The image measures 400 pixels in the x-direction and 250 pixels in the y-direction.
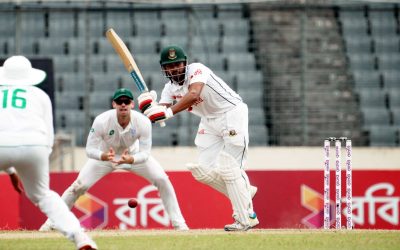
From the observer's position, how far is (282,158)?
53.7 ft

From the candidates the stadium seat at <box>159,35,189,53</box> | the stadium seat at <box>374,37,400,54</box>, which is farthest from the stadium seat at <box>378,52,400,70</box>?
the stadium seat at <box>159,35,189,53</box>

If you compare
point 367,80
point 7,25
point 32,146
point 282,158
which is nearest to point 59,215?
point 32,146

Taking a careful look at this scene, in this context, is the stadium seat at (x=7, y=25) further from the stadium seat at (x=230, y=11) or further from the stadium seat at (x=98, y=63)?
the stadium seat at (x=230, y=11)

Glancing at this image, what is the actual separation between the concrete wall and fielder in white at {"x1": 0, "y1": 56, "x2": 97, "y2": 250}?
7688 millimetres

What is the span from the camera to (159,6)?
55.1 feet

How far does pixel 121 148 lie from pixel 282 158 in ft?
14.0

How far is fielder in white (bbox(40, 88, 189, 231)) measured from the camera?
12203 mm

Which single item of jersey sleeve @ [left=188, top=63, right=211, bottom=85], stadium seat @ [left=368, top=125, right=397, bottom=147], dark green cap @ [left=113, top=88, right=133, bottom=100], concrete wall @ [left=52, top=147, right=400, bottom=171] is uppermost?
jersey sleeve @ [left=188, top=63, right=211, bottom=85]

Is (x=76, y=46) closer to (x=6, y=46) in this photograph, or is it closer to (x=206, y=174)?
(x=6, y=46)

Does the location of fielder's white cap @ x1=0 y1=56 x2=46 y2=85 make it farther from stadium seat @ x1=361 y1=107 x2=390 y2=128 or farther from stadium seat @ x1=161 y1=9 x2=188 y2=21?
stadium seat @ x1=361 y1=107 x2=390 y2=128

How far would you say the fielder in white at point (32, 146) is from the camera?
27.4 ft

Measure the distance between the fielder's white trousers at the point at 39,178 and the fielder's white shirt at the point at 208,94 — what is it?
9.28ft

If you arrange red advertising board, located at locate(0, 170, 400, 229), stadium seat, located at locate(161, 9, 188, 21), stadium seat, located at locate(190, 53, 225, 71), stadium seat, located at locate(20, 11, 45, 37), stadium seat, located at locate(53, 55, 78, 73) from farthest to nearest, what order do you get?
1. stadium seat, located at locate(53, 55, 78, 73)
2. stadium seat, located at locate(190, 53, 225, 71)
3. stadium seat, located at locate(161, 9, 188, 21)
4. stadium seat, located at locate(20, 11, 45, 37)
5. red advertising board, located at locate(0, 170, 400, 229)

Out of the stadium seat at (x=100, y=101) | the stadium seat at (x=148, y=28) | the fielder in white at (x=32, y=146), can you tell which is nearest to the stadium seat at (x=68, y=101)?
the stadium seat at (x=100, y=101)
